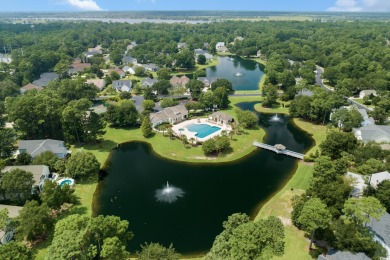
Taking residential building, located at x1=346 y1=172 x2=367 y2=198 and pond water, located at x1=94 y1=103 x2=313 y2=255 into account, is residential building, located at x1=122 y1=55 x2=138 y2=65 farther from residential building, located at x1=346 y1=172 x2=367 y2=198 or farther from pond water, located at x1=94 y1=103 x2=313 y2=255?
residential building, located at x1=346 y1=172 x2=367 y2=198

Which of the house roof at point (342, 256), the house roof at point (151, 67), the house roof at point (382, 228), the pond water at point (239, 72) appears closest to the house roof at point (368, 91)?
the pond water at point (239, 72)

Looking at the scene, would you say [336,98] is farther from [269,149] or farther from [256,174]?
[256,174]

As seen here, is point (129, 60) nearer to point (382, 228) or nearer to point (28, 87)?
point (28, 87)

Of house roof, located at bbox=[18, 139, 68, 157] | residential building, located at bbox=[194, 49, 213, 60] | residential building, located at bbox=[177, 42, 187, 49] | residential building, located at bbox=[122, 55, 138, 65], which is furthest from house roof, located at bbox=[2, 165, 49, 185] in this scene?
residential building, located at bbox=[177, 42, 187, 49]

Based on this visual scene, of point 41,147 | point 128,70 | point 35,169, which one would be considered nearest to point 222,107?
point 41,147

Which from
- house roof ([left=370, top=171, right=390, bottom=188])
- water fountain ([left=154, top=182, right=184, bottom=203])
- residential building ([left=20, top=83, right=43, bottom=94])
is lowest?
water fountain ([left=154, top=182, right=184, bottom=203])

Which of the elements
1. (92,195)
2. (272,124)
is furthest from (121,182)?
(272,124)
